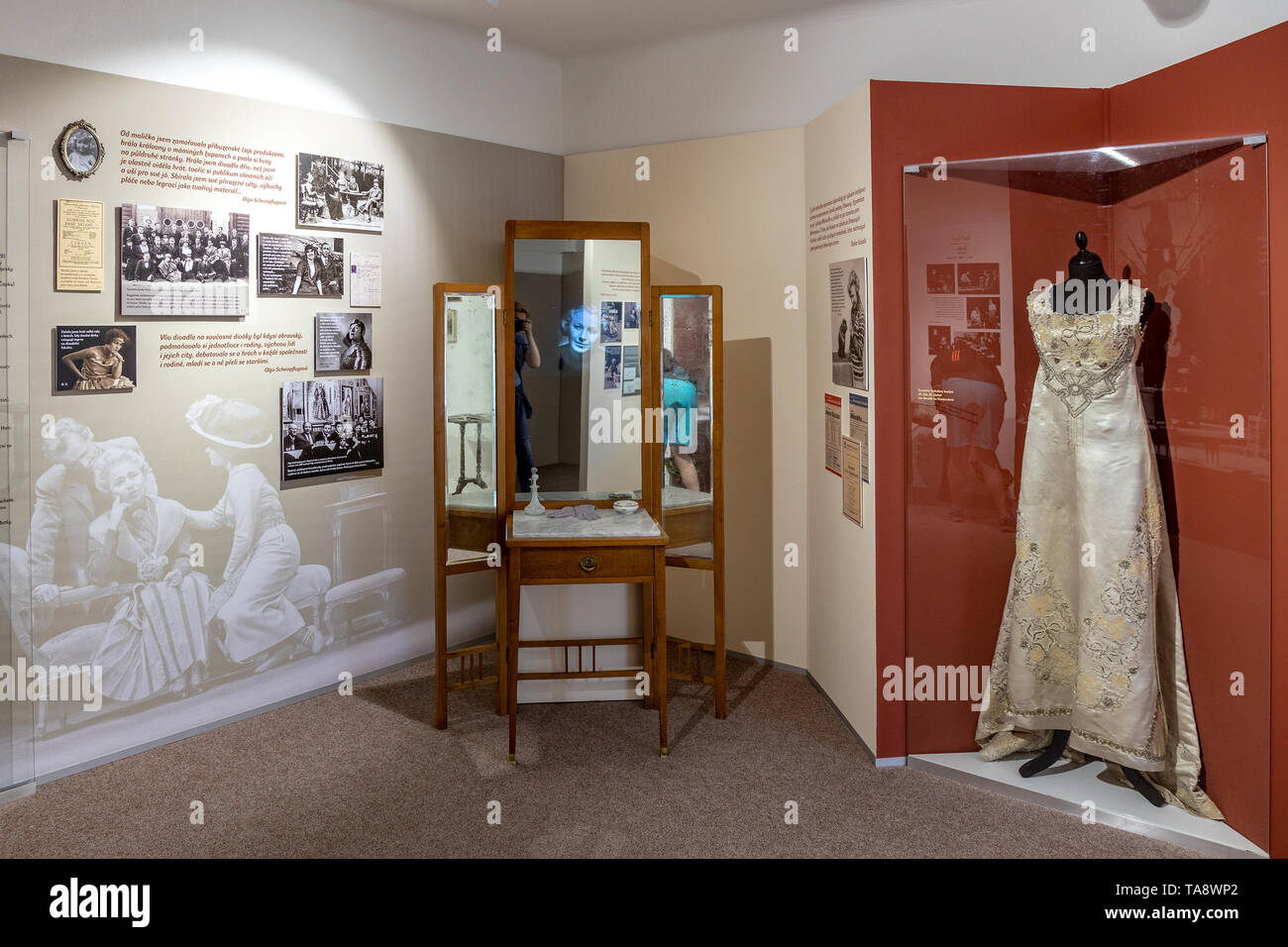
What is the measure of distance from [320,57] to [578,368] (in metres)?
1.78

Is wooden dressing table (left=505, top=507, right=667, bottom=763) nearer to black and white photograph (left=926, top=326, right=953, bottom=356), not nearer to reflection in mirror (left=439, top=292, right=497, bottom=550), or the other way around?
reflection in mirror (left=439, top=292, right=497, bottom=550)

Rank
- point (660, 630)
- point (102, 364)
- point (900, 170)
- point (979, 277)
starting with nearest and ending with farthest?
point (979, 277)
point (900, 170)
point (102, 364)
point (660, 630)

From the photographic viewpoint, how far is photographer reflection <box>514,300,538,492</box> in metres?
3.97

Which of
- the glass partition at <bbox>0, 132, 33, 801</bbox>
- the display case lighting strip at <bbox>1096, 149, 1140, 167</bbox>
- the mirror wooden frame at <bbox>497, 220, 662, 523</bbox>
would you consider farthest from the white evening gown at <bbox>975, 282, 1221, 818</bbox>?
the glass partition at <bbox>0, 132, 33, 801</bbox>

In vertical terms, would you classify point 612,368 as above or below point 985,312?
below

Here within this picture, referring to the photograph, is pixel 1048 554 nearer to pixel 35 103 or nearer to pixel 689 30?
pixel 689 30

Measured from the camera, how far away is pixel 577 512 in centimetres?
392

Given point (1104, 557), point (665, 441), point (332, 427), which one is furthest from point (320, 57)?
point (1104, 557)

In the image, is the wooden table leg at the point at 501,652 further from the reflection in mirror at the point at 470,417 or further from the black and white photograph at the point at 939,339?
the black and white photograph at the point at 939,339

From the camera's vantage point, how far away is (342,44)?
430 centimetres

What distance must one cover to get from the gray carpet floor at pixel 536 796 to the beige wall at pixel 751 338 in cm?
72

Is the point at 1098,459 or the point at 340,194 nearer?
the point at 1098,459

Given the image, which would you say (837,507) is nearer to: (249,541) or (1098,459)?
(1098,459)

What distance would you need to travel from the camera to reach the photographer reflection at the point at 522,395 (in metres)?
A: 3.97
